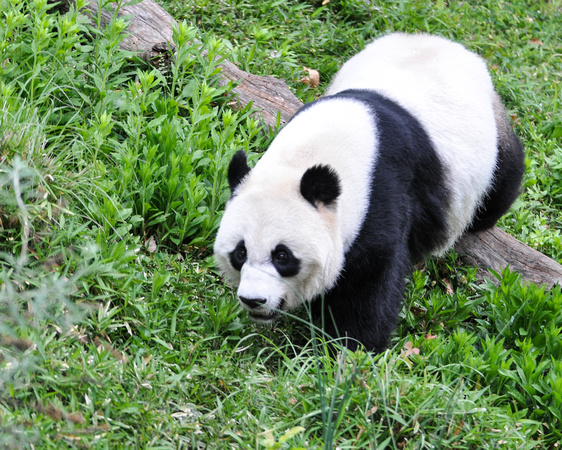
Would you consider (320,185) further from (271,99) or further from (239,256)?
(271,99)

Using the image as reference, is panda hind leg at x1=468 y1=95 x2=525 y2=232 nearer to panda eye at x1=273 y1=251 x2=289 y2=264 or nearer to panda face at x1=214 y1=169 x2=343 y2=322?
panda face at x1=214 y1=169 x2=343 y2=322

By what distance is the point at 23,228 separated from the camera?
3.46m

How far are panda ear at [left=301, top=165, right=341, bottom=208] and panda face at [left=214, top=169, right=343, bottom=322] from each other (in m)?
0.02

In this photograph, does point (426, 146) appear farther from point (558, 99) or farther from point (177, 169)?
point (558, 99)

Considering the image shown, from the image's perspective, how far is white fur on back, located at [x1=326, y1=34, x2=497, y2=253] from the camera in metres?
4.51

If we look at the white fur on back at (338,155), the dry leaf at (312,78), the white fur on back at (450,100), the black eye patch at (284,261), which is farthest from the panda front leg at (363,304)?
the dry leaf at (312,78)

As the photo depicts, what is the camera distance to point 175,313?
11.8 ft

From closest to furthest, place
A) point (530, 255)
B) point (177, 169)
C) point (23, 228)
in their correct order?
point (23, 228) < point (177, 169) < point (530, 255)

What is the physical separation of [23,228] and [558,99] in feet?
19.1

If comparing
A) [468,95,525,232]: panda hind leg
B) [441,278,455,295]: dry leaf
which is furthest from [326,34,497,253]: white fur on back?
[441,278,455,295]: dry leaf

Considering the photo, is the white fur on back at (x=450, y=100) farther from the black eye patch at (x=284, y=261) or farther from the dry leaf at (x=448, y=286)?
the black eye patch at (x=284, y=261)

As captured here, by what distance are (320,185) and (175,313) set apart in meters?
1.05

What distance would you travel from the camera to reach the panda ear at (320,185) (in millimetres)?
3428

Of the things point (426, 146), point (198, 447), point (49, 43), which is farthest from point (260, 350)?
point (49, 43)
